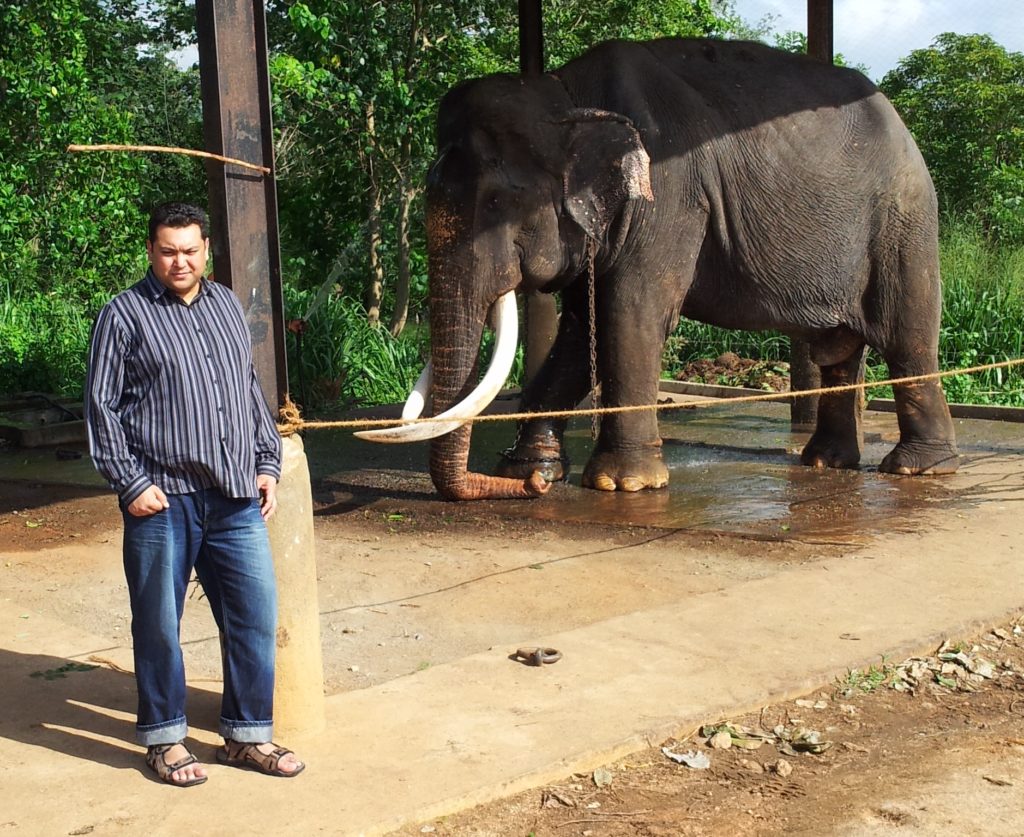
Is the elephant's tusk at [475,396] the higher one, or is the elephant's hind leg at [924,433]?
the elephant's tusk at [475,396]

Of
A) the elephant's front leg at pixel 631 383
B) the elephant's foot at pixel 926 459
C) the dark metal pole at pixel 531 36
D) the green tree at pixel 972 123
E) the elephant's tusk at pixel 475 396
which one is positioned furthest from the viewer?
the green tree at pixel 972 123

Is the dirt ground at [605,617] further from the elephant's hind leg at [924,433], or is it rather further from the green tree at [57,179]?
the green tree at [57,179]

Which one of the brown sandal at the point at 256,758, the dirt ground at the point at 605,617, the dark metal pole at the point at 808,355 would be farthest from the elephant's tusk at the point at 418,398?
the dark metal pole at the point at 808,355

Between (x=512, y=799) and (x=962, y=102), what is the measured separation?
17.2 m

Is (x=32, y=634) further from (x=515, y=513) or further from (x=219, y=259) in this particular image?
(x=515, y=513)

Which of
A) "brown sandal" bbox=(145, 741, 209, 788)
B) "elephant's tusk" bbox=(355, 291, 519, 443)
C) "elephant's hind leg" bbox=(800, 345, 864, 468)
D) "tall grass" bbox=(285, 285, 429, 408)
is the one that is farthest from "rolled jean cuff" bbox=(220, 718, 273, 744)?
"tall grass" bbox=(285, 285, 429, 408)

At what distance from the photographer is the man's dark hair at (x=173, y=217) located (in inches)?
152

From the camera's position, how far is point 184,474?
3896mm

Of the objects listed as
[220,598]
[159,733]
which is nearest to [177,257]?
[220,598]

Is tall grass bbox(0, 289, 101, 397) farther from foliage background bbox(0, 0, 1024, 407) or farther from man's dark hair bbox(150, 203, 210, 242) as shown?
man's dark hair bbox(150, 203, 210, 242)

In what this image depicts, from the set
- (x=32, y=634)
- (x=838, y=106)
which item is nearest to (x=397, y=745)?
(x=32, y=634)

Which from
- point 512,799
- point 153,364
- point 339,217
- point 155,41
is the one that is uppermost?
point 155,41

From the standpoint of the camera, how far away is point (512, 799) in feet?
12.8

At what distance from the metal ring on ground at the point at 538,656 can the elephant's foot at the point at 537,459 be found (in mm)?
3861
